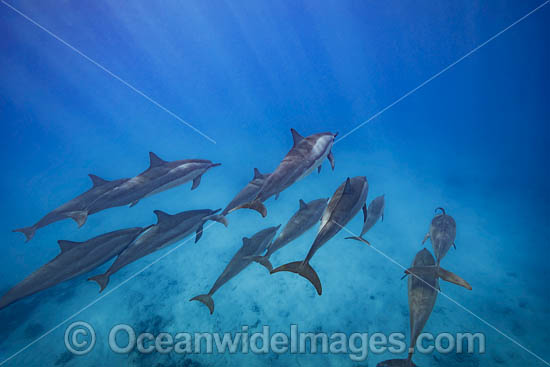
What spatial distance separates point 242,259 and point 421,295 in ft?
7.93

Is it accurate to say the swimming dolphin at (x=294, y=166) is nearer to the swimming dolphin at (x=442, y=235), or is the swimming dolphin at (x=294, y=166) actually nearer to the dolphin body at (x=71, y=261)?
the dolphin body at (x=71, y=261)

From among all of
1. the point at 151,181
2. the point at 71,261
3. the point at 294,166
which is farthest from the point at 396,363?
the point at 151,181

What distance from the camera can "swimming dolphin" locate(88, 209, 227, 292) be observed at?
3227 mm

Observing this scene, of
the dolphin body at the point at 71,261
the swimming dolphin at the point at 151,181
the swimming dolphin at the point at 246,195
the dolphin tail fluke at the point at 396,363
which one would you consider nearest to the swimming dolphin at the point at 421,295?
the dolphin tail fluke at the point at 396,363

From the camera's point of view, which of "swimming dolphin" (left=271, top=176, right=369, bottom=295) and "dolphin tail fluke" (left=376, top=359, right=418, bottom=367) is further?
"swimming dolphin" (left=271, top=176, right=369, bottom=295)

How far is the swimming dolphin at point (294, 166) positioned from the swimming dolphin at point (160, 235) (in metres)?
1.17

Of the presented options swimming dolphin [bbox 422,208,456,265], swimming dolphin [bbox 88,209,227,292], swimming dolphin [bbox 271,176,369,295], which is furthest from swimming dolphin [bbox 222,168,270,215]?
swimming dolphin [bbox 422,208,456,265]

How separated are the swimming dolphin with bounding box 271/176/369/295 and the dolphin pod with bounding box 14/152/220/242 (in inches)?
121

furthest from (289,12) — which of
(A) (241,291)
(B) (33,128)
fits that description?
(A) (241,291)

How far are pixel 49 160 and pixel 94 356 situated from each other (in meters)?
20.8

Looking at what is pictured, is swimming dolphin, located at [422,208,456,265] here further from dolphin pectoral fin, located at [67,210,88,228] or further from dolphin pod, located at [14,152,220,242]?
dolphin pectoral fin, located at [67,210,88,228]

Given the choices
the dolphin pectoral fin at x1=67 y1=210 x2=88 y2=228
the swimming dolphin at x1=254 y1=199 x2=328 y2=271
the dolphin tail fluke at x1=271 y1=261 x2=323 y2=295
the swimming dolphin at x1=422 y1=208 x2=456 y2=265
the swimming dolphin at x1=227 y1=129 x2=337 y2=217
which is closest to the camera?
the dolphin tail fluke at x1=271 y1=261 x2=323 y2=295

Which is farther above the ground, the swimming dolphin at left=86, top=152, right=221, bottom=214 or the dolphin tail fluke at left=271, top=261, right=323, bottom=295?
the swimming dolphin at left=86, top=152, right=221, bottom=214

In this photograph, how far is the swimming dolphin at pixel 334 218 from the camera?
260 centimetres
